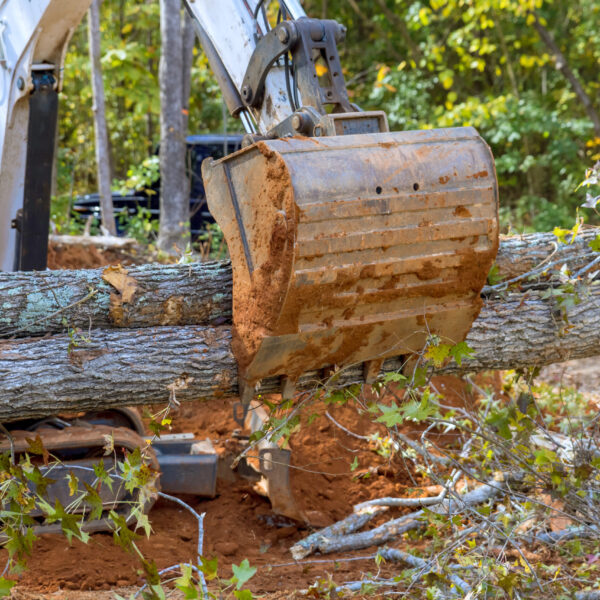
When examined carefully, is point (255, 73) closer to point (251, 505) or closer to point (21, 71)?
point (21, 71)

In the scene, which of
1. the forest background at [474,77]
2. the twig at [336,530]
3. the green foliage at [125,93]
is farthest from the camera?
the green foliage at [125,93]

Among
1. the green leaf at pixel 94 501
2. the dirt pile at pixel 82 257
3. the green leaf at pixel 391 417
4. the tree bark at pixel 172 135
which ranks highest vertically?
the tree bark at pixel 172 135

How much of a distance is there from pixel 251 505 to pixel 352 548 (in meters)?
0.79

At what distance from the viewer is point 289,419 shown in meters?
3.25

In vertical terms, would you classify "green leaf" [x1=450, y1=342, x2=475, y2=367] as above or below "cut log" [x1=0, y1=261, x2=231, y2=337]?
below

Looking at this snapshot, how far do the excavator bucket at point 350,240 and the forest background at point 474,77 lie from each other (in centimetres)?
815

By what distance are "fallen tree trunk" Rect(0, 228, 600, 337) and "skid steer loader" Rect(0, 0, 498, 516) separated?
0.90ft

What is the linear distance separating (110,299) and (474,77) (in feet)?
44.3

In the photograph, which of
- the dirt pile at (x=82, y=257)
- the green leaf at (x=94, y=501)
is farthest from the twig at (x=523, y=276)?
the dirt pile at (x=82, y=257)

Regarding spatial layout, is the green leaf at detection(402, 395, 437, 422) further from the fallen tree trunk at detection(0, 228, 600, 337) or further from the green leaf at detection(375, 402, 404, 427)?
the fallen tree trunk at detection(0, 228, 600, 337)

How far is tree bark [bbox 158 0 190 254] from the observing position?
9039 mm

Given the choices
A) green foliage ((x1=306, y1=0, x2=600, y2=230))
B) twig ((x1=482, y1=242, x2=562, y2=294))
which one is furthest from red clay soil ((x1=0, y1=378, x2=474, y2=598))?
green foliage ((x1=306, y1=0, x2=600, y2=230))

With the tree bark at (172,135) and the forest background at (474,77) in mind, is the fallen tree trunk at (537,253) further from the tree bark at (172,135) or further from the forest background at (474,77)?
the forest background at (474,77)

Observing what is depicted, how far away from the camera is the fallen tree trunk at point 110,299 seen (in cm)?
330
